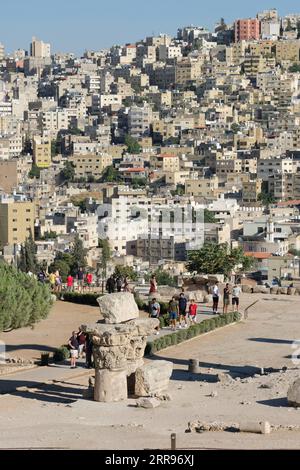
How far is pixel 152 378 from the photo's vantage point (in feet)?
43.3

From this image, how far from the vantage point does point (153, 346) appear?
16344mm

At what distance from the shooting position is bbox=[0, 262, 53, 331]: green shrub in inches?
599

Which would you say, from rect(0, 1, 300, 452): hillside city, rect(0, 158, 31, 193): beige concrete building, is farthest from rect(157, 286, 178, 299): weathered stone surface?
rect(0, 158, 31, 193): beige concrete building

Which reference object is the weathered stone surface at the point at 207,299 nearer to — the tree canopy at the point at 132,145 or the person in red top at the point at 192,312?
the person in red top at the point at 192,312

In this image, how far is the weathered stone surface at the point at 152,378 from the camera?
13133 mm

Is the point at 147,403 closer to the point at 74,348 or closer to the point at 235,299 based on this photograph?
the point at 74,348

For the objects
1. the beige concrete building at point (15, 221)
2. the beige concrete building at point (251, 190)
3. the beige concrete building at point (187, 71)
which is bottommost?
the beige concrete building at point (15, 221)

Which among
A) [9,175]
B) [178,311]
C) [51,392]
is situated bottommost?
[51,392]

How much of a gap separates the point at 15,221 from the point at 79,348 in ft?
203

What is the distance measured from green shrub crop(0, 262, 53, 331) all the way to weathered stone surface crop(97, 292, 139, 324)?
2.22 m

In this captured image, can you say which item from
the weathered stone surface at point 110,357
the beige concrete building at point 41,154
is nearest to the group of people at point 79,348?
the weathered stone surface at point 110,357

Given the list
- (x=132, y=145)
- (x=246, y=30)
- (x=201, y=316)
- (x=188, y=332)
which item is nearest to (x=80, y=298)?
(x=201, y=316)
